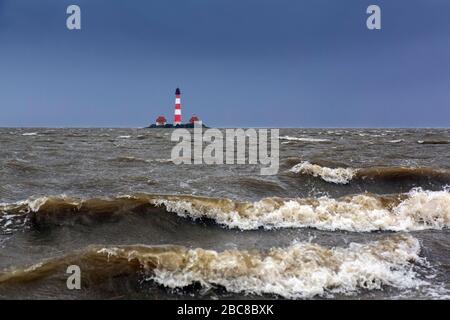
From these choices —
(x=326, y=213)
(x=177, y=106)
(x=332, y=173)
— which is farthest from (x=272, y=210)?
(x=177, y=106)

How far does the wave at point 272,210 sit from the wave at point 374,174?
4.42 meters

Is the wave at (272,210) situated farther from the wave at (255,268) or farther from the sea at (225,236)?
the wave at (255,268)

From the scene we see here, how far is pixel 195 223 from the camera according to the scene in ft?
34.4

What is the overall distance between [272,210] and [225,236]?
193cm

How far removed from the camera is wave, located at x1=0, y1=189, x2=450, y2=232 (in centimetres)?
1039

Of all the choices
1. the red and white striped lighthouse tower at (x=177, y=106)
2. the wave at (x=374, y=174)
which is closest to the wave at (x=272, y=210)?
the wave at (x=374, y=174)

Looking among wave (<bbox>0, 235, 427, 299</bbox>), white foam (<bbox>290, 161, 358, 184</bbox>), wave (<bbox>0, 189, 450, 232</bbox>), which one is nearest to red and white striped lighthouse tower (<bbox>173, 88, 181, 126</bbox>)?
white foam (<bbox>290, 161, 358, 184</bbox>)

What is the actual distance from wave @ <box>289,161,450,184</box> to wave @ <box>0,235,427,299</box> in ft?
27.8

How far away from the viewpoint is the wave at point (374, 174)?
1634 cm

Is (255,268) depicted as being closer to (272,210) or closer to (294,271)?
(294,271)

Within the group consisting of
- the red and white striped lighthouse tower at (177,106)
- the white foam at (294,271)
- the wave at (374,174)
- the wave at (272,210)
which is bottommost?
the white foam at (294,271)
